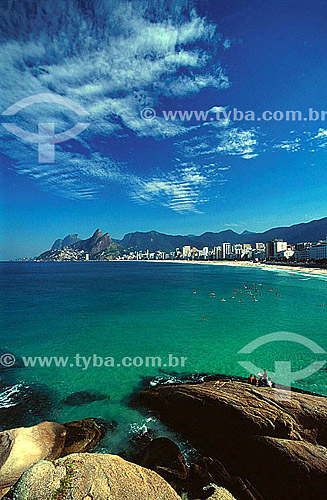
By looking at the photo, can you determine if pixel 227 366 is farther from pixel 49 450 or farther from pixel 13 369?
pixel 13 369

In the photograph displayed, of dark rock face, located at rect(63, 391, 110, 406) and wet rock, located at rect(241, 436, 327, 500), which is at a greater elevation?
wet rock, located at rect(241, 436, 327, 500)

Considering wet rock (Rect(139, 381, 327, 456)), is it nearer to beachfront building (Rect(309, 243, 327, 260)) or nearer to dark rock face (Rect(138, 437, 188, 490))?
dark rock face (Rect(138, 437, 188, 490))

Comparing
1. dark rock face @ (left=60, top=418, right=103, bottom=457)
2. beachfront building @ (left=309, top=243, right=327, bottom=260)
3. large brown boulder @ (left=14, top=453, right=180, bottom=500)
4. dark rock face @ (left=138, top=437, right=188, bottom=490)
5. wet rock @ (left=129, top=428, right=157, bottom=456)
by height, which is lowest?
wet rock @ (left=129, top=428, right=157, bottom=456)

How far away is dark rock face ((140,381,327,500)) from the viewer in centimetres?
666

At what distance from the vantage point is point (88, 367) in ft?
53.1

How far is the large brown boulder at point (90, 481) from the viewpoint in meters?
5.35

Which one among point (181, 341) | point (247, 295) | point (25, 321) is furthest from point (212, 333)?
point (247, 295)

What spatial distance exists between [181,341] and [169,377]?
6.60m

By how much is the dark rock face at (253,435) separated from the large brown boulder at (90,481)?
165 centimetres

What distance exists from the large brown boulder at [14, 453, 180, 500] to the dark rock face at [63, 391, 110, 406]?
19.8ft

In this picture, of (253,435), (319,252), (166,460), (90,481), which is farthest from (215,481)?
(319,252)

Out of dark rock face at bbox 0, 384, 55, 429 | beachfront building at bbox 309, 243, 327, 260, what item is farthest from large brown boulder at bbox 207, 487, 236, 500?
beachfront building at bbox 309, 243, 327, 260

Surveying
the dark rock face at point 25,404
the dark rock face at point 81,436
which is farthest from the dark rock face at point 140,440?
the dark rock face at point 25,404

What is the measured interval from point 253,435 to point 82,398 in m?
8.95
